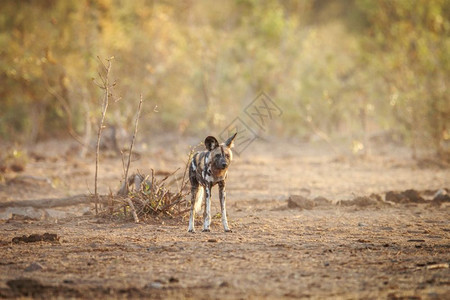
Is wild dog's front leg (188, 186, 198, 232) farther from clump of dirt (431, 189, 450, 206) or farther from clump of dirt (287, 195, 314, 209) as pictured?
clump of dirt (431, 189, 450, 206)

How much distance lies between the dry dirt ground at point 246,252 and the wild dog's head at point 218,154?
0.98 m

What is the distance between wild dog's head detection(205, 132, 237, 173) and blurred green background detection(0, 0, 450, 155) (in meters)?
14.1

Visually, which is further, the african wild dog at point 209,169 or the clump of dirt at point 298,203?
the clump of dirt at point 298,203

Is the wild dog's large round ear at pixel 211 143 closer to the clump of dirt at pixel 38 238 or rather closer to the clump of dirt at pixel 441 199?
the clump of dirt at pixel 38 238

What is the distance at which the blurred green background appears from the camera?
2517cm

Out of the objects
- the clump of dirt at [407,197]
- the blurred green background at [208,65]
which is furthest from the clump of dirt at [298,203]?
the blurred green background at [208,65]

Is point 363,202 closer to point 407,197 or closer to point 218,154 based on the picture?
point 407,197

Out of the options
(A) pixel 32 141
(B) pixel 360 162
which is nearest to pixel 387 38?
(B) pixel 360 162

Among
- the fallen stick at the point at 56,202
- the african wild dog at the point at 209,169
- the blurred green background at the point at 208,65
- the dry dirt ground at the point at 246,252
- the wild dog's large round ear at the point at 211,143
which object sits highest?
the blurred green background at the point at 208,65

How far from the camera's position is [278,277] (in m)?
6.42

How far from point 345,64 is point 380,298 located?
2684cm

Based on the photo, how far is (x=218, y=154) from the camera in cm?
857

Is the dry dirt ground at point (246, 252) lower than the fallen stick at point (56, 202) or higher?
lower

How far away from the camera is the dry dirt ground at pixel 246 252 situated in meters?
6.04
